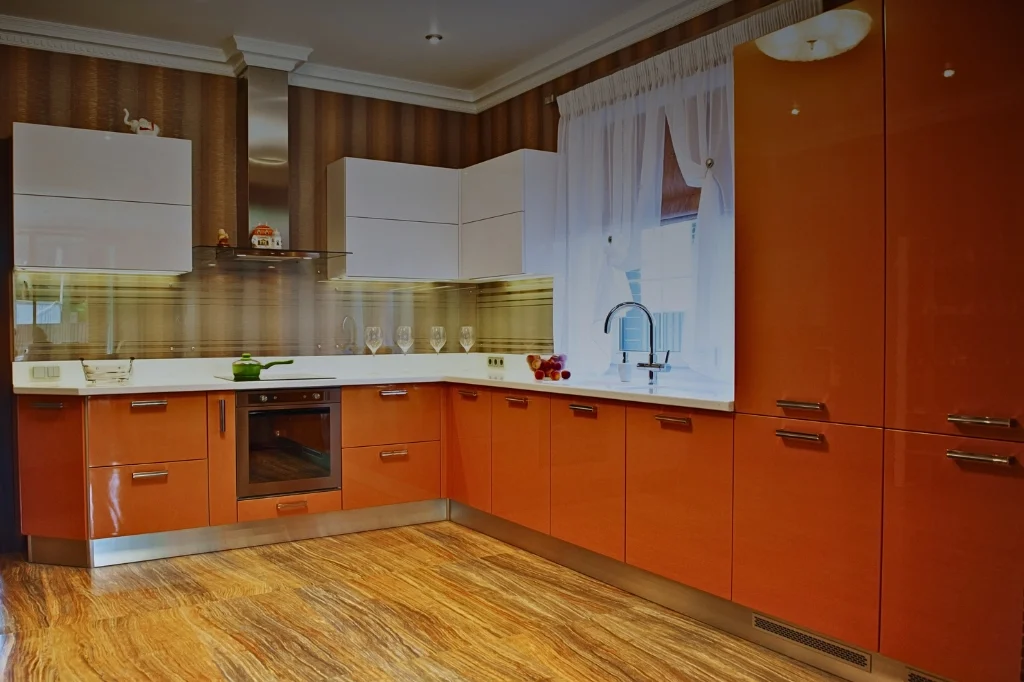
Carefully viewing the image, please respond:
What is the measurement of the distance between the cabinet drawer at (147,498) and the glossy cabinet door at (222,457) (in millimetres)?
42

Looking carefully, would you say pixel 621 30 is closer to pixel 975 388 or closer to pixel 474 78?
pixel 474 78

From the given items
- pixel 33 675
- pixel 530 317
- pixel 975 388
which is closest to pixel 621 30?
pixel 530 317

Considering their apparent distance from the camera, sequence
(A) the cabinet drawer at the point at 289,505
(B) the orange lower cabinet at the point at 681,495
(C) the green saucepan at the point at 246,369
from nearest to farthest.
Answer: (B) the orange lower cabinet at the point at 681,495 < (A) the cabinet drawer at the point at 289,505 < (C) the green saucepan at the point at 246,369

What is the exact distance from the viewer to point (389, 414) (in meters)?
4.41

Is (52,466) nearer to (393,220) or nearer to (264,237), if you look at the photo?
(264,237)

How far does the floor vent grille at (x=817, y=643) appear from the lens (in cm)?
247

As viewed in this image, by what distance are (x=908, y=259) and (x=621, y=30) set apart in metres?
2.22

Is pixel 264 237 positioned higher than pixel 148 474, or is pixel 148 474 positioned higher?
pixel 264 237

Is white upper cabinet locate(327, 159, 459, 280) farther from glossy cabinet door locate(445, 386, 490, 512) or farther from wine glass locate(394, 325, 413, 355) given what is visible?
glossy cabinet door locate(445, 386, 490, 512)

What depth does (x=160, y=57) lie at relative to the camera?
14.3ft

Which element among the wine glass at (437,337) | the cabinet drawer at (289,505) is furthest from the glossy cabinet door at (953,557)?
the wine glass at (437,337)

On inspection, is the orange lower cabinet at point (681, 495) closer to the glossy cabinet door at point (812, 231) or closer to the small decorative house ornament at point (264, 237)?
the glossy cabinet door at point (812, 231)

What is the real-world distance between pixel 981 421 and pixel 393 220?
3.32 m

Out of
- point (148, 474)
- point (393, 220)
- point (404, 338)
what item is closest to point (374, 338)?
point (404, 338)
